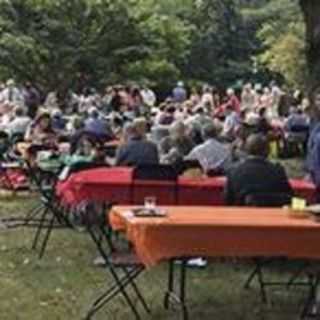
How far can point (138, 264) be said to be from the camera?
27.9 feet

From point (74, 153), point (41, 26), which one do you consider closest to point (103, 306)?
point (74, 153)

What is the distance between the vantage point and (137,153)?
549 inches

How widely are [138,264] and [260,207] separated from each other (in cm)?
150

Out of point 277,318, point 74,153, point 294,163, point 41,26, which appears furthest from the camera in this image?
point 41,26

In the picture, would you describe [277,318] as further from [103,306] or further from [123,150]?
[123,150]

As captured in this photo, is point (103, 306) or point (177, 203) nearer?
point (103, 306)

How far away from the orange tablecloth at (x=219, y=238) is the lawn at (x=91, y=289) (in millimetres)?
1126

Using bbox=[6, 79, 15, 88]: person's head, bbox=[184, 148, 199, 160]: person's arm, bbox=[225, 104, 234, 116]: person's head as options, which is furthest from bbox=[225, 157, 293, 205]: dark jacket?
bbox=[6, 79, 15, 88]: person's head

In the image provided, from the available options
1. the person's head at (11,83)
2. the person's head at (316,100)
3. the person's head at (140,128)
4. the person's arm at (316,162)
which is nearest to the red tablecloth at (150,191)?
the person's arm at (316,162)

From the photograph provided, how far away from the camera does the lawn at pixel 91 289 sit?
30.4ft

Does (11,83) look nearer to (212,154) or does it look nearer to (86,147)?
(86,147)

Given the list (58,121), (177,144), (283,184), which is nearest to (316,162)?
(283,184)

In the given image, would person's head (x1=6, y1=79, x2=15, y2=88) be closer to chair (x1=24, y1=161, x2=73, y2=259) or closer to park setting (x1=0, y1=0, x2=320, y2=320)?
park setting (x1=0, y1=0, x2=320, y2=320)

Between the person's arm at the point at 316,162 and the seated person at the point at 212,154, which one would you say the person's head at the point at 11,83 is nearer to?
the seated person at the point at 212,154
